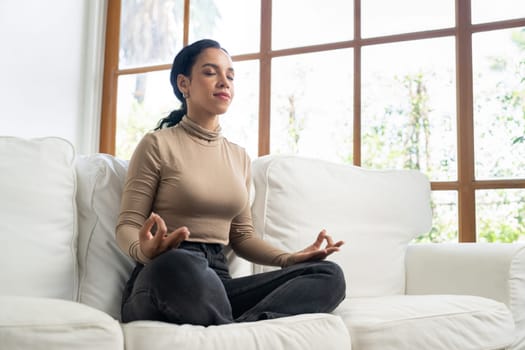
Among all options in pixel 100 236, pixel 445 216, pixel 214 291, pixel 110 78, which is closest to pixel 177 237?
pixel 214 291

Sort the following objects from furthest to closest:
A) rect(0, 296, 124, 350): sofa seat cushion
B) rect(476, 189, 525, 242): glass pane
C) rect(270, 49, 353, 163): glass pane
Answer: rect(270, 49, 353, 163): glass pane < rect(476, 189, 525, 242): glass pane < rect(0, 296, 124, 350): sofa seat cushion

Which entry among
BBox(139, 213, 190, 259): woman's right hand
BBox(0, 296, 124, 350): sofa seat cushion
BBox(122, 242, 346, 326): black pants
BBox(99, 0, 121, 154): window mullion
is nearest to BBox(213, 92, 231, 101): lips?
BBox(122, 242, 346, 326): black pants

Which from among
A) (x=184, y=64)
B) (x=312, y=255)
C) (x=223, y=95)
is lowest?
(x=312, y=255)

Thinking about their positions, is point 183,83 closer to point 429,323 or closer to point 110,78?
point 429,323

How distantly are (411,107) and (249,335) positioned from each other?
6.26 feet

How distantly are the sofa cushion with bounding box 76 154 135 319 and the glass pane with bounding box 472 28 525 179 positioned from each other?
64.4 inches

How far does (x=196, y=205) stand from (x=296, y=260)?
319 millimetres

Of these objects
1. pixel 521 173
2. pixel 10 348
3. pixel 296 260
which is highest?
pixel 521 173

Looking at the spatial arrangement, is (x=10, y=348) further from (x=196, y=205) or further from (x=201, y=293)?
(x=196, y=205)

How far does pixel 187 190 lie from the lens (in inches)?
67.4

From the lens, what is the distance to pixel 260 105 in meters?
3.21

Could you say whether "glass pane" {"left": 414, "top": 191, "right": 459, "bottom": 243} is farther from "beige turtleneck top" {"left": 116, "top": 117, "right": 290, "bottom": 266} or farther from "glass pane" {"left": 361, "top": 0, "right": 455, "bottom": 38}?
"beige turtleneck top" {"left": 116, "top": 117, "right": 290, "bottom": 266}

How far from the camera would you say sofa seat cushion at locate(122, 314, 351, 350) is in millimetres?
1201

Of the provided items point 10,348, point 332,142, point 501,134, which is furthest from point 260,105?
point 10,348
